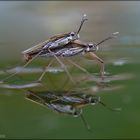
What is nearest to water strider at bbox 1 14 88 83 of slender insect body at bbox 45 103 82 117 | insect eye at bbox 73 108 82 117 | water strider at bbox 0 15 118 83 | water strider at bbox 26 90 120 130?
water strider at bbox 0 15 118 83

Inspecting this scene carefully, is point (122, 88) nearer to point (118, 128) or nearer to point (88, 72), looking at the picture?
point (88, 72)

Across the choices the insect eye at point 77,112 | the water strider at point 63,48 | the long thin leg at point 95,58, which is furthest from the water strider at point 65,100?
the long thin leg at point 95,58

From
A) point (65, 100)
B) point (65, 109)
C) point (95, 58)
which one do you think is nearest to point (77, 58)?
point (95, 58)

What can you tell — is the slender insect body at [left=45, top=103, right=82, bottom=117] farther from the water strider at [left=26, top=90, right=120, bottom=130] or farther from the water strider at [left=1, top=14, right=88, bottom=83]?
the water strider at [left=1, top=14, right=88, bottom=83]

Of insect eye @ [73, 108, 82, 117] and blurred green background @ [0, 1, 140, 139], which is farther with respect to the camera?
insect eye @ [73, 108, 82, 117]

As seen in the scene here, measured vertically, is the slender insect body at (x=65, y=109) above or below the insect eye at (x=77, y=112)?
below

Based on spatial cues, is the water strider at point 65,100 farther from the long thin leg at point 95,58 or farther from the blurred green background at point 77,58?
the long thin leg at point 95,58

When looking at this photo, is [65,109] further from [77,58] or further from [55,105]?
[77,58]

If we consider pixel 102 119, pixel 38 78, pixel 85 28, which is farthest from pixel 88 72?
pixel 85 28
